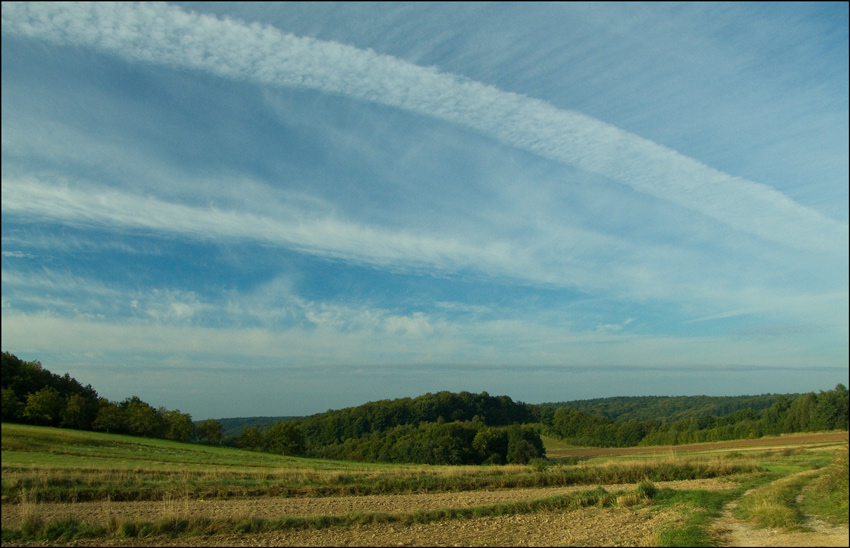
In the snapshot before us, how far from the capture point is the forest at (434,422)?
7020 millimetres

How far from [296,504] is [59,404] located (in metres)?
13.2

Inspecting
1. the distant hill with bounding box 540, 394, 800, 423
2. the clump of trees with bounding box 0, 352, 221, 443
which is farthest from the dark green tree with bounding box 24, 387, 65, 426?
the distant hill with bounding box 540, 394, 800, 423

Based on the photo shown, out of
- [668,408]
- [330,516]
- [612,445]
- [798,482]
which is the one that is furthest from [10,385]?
[668,408]

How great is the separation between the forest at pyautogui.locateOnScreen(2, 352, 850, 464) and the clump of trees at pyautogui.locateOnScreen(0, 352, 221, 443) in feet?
0.05

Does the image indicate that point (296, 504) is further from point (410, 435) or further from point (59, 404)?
point (410, 435)

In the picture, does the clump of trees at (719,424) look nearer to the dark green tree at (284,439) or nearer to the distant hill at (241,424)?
the distant hill at (241,424)

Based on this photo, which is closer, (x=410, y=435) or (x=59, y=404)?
(x=59, y=404)

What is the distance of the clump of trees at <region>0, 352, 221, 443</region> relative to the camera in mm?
5914

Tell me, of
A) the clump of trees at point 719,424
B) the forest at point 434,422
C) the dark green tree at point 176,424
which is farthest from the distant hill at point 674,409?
the dark green tree at point 176,424

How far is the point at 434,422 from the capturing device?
7888 cm

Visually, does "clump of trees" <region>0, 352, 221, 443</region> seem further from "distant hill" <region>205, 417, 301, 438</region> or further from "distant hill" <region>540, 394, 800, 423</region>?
"distant hill" <region>540, 394, 800, 423</region>

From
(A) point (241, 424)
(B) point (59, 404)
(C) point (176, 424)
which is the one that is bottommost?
(A) point (241, 424)

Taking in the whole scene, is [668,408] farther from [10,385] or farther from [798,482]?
[10,385]

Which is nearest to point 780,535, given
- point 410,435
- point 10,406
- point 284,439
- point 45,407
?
point 45,407
